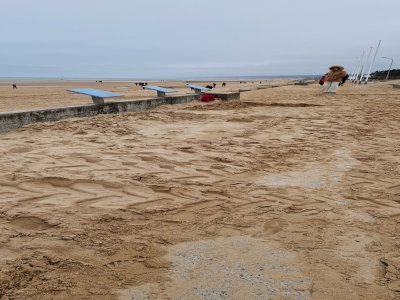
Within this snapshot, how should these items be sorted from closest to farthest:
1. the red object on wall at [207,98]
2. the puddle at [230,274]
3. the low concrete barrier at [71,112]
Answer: the puddle at [230,274]
the low concrete barrier at [71,112]
the red object on wall at [207,98]

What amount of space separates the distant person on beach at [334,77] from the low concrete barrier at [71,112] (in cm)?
868

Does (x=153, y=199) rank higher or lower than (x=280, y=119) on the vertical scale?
higher

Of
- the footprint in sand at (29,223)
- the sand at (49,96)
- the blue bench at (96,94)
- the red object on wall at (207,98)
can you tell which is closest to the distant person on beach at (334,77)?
the sand at (49,96)

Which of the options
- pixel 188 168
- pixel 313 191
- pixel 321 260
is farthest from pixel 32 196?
pixel 313 191

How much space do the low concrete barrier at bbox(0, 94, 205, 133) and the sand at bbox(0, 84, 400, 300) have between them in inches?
44.6

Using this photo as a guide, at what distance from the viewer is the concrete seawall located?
18.6 ft

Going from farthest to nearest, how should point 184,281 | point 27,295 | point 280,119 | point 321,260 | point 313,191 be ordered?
point 280,119, point 313,191, point 321,260, point 184,281, point 27,295

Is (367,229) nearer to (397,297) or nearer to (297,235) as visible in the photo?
(297,235)

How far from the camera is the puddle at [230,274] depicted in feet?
5.65

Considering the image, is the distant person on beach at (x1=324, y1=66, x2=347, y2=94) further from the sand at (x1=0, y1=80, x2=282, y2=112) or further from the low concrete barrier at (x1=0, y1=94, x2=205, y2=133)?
the low concrete barrier at (x1=0, y1=94, x2=205, y2=133)

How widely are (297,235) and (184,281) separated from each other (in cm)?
94

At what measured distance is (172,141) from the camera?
4.85 meters

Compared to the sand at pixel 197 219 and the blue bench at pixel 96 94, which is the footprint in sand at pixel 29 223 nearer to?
the sand at pixel 197 219

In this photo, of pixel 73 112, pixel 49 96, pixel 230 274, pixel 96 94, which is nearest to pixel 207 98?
pixel 96 94
